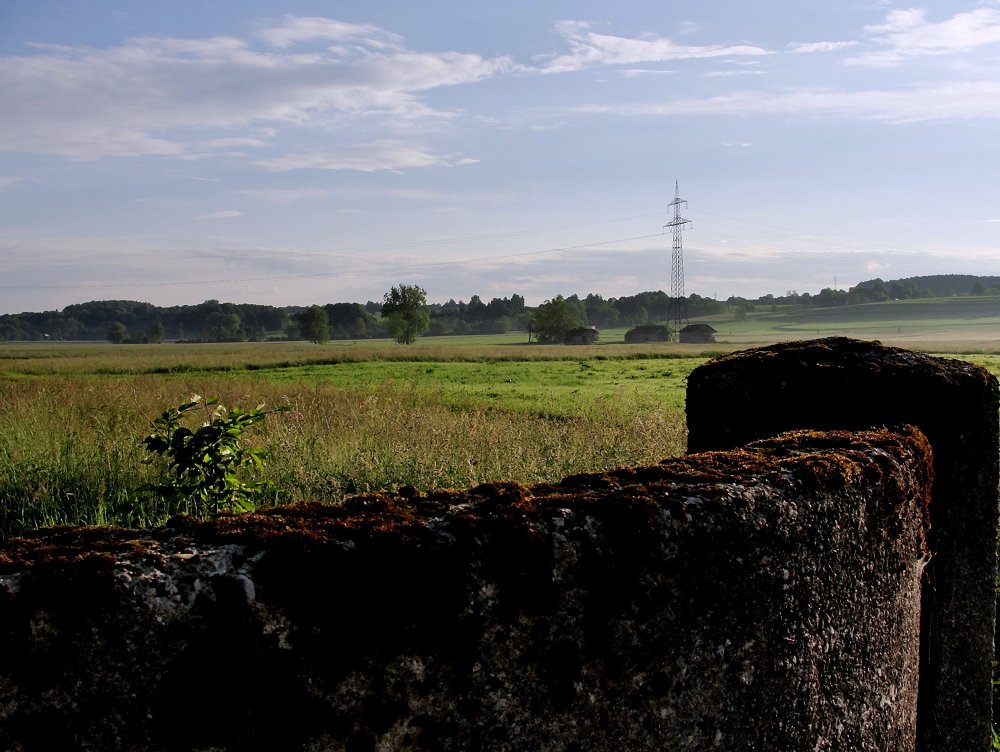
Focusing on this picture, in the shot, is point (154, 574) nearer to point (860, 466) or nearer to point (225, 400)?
point (860, 466)

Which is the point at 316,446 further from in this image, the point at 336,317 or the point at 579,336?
the point at 336,317

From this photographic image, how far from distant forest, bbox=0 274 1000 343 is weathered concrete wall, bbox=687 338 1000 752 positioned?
5568 inches

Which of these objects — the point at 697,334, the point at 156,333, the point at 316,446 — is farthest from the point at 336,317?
the point at 316,446

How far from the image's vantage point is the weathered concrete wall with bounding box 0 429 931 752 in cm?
166

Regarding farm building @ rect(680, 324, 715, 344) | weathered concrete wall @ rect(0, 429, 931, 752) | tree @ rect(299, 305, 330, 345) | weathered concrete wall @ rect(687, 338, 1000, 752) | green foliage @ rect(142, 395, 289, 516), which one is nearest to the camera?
weathered concrete wall @ rect(0, 429, 931, 752)

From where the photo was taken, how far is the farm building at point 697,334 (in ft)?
357

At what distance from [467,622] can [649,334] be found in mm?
113086

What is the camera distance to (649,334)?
372 ft

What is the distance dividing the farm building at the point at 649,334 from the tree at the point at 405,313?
96.8 feet

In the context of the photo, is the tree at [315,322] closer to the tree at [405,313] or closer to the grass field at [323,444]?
the tree at [405,313]

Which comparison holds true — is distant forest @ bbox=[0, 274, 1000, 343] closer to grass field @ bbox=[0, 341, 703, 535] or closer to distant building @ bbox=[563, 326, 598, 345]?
distant building @ bbox=[563, 326, 598, 345]

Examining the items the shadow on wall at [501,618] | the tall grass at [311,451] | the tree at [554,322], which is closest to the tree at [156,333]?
the tree at [554,322]

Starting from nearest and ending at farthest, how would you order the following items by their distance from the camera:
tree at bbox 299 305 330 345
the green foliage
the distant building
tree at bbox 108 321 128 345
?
the green foliage
the distant building
tree at bbox 299 305 330 345
tree at bbox 108 321 128 345

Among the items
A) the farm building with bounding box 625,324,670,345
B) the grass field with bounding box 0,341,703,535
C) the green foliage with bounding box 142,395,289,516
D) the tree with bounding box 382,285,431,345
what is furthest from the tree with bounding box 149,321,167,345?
the green foliage with bounding box 142,395,289,516
